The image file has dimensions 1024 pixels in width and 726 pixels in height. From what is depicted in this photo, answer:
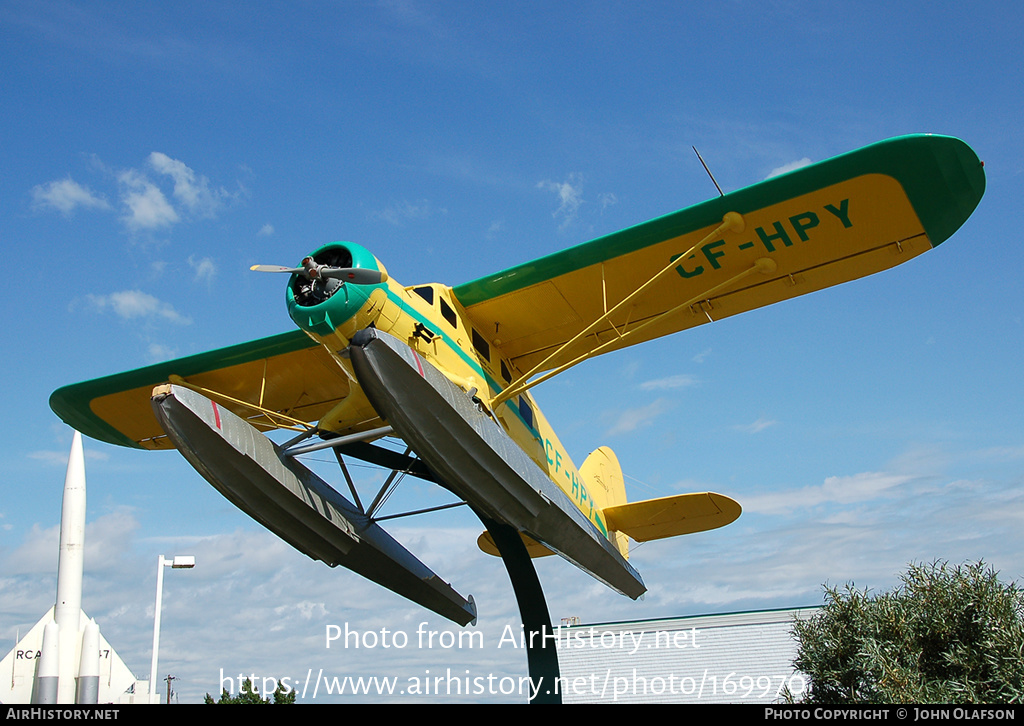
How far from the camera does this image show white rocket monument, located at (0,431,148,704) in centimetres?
2033

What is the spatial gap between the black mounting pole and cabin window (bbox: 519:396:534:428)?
60.9 inches

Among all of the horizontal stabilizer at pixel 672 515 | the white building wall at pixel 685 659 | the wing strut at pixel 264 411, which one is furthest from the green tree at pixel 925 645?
the white building wall at pixel 685 659

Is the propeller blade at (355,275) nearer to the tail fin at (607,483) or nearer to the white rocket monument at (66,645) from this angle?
the tail fin at (607,483)

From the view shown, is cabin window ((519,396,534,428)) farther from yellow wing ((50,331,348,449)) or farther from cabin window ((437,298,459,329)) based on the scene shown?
yellow wing ((50,331,348,449))

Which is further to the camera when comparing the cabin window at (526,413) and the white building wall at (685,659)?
the white building wall at (685,659)

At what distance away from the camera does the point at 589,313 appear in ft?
36.9

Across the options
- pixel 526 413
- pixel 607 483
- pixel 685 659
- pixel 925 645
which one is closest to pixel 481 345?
pixel 526 413

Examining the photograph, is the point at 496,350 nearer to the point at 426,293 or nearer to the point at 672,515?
the point at 426,293

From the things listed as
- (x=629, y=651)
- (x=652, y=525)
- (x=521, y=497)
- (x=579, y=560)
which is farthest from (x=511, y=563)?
(x=629, y=651)

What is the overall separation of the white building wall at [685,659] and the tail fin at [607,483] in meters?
5.08

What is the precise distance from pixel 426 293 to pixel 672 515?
6.01 meters

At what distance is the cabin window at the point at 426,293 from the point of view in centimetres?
990

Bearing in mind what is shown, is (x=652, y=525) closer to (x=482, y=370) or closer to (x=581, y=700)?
(x=482, y=370)

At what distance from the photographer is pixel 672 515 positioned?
43.1 feet
